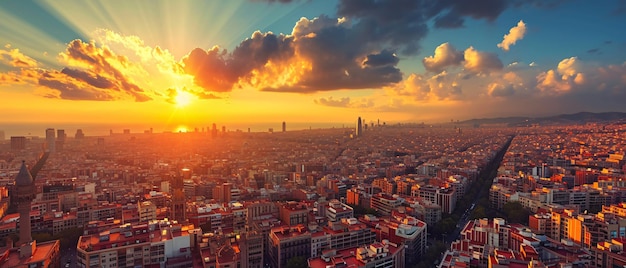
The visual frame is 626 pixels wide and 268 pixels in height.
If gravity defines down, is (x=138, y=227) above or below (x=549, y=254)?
above

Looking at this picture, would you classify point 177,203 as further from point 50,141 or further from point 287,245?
point 50,141

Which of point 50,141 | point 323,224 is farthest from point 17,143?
point 323,224

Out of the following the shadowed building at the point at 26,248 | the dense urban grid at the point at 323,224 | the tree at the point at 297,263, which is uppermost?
the shadowed building at the point at 26,248

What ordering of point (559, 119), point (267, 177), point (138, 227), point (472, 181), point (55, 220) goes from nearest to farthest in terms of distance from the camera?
1. point (138, 227)
2. point (55, 220)
3. point (472, 181)
4. point (267, 177)
5. point (559, 119)

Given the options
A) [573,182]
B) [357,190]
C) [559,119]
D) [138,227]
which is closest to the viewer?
[138,227]

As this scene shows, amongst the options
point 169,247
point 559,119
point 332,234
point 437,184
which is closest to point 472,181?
point 437,184

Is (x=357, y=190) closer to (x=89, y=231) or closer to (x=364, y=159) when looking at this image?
(x=89, y=231)

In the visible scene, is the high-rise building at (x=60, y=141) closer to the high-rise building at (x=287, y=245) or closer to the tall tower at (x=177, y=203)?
the tall tower at (x=177, y=203)

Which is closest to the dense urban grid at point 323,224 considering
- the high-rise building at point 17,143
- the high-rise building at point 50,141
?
the high-rise building at point 50,141
